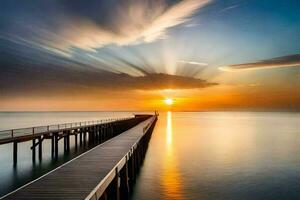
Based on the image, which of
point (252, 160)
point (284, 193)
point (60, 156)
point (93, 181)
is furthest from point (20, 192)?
point (252, 160)

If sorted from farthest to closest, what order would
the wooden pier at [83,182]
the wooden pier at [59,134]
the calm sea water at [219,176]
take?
the wooden pier at [59,134] → the calm sea water at [219,176] → the wooden pier at [83,182]

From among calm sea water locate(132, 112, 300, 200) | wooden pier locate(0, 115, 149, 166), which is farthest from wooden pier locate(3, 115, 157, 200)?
wooden pier locate(0, 115, 149, 166)

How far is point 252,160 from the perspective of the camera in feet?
119

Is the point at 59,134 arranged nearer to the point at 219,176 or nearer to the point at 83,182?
the point at 219,176

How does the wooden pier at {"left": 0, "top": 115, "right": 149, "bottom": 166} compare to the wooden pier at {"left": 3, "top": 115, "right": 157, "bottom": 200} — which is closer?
the wooden pier at {"left": 3, "top": 115, "right": 157, "bottom": 200}

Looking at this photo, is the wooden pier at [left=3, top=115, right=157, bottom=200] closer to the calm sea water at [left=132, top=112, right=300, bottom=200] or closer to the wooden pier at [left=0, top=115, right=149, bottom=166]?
the calm sea water at [left=132, top=112, right=300, bottom=200]

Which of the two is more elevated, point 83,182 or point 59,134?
point 59,134

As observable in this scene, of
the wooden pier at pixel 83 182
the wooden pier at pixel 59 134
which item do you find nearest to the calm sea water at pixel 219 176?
the wooden pier at pixel 83 182

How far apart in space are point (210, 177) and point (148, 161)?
8.95m

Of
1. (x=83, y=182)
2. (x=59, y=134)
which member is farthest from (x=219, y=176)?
(x=59, y=134)

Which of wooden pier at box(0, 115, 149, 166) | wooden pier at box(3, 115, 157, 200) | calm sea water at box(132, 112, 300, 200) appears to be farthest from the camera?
wooden pier at box(0, 115, 149, 166)

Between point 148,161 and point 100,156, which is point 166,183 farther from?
point 148,161

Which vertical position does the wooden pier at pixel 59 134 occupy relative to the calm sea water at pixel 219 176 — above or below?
above

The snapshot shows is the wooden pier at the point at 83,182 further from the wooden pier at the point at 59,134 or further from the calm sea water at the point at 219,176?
the wooden pier at the point at 59,134
